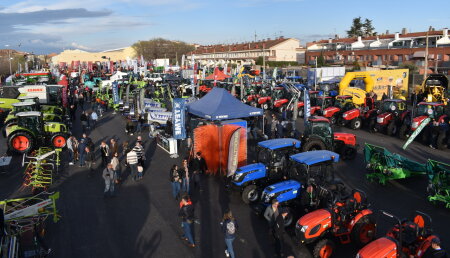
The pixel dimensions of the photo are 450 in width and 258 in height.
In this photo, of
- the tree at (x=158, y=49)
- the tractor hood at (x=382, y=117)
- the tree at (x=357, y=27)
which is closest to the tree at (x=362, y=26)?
the tree at (x=357, y=27)

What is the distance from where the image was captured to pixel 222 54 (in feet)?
271

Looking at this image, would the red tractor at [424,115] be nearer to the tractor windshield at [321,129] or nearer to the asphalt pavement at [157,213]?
the asphalt pavement at [157,213]

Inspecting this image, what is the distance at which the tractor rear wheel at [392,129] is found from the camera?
17.1 meters

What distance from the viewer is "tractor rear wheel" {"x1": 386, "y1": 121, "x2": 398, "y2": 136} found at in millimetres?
17109

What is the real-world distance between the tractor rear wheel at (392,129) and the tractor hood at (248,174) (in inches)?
378

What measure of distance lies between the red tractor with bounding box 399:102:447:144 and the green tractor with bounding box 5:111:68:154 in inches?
593

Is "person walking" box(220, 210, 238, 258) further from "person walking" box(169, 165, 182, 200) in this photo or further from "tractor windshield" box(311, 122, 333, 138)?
"tractor windshield" box(311, 122, 333, 138)

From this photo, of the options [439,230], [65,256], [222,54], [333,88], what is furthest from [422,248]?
[222,54]

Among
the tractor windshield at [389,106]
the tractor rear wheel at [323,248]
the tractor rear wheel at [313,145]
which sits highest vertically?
the tractor windshield at [389,106]

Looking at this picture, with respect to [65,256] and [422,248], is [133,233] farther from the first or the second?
[422,248]

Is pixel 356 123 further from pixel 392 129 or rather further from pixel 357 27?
pixel 357 27

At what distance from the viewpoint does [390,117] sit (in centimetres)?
1745

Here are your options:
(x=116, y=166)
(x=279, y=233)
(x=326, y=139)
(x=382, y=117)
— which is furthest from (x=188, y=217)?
(x=382, y=117)

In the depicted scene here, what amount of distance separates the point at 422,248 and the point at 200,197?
6027 mm
